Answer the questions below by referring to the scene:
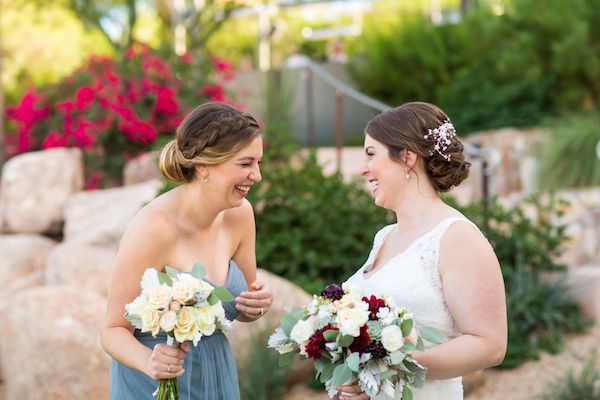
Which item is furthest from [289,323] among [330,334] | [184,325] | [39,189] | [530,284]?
[39,189]

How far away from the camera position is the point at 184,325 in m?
2.55

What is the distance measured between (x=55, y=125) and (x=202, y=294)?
25.1 ft

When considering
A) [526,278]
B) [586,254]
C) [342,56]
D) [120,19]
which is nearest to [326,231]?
[526,278]

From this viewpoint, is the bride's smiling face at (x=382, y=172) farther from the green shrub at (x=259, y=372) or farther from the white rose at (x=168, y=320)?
the green shrub at (x=259, y=372)

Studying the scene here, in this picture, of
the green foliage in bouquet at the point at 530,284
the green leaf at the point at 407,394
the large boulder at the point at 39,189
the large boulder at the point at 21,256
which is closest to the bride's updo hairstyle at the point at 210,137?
the green leaf at the point at 407,394

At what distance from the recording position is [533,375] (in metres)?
6.14

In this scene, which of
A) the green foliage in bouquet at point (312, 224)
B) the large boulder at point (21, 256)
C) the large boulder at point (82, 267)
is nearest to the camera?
the large boulder at point (82, 267)

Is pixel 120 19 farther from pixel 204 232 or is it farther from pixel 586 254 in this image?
pixel 204 232

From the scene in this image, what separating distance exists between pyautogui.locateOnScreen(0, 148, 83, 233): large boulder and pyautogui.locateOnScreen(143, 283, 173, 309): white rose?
651 centimetres

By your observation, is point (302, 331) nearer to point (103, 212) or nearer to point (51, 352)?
point (51, 352)

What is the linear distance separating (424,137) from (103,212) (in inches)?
212

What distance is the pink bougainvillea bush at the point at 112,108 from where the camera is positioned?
30.3 ft

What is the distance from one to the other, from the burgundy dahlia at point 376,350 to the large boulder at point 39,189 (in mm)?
6803

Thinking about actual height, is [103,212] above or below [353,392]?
below
